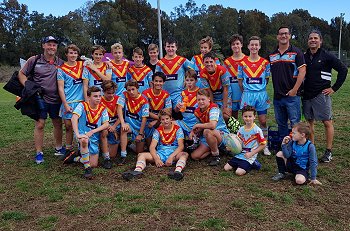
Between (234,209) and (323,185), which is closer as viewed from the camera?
(234,209)

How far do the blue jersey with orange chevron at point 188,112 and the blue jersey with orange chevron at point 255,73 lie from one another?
916 mm

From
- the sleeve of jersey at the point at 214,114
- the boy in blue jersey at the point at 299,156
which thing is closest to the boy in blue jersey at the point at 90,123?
the sleeve of jersey at the point at 214,114

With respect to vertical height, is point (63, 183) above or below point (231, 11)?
below

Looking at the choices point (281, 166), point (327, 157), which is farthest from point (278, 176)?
point (327, 157)

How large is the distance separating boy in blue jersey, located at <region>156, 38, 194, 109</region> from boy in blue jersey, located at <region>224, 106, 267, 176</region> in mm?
1625

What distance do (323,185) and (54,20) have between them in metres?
65.0

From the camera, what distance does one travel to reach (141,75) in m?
7.31

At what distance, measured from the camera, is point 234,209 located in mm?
4516

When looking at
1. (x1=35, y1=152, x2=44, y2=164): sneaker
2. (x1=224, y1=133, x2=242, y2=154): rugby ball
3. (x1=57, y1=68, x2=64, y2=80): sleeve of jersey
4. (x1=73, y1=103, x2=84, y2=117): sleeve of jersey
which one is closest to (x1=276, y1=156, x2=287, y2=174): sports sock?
(x1=224, y1=133, x2=242, y2=154): rugby ball

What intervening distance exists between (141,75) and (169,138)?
1559mm

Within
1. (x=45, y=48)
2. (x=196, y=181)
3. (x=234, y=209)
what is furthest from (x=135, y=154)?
(x=234, y=209)

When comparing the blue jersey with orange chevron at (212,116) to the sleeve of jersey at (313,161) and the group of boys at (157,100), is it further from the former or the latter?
the sleeve of jersey at (313,161)

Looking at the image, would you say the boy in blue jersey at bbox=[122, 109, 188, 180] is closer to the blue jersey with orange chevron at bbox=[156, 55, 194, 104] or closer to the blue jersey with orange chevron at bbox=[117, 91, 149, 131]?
the blue jersey with orange chevron at bbox=[117, 91, 149, 131]

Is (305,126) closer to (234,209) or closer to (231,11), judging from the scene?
(234,209)
